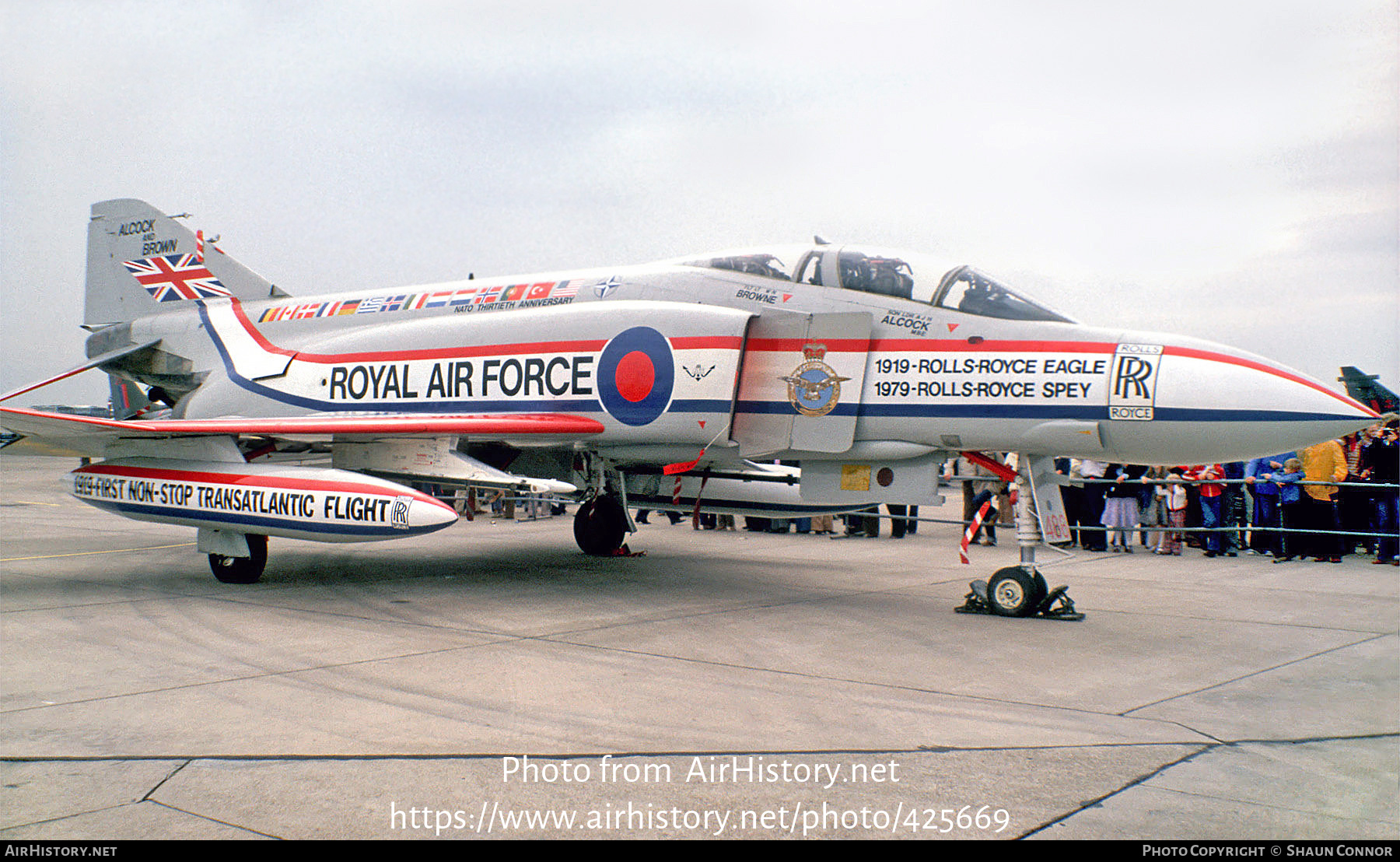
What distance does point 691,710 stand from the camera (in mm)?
4598

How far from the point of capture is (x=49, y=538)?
549 inches

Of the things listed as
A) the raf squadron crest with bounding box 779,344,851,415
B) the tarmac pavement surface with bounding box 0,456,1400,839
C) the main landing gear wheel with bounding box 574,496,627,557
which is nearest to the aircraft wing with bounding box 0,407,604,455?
the tarmac pavement surface with bounding box 0,456,1400,839

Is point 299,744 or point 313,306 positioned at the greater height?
point 313,306

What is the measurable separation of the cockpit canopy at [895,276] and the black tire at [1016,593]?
1.92 m

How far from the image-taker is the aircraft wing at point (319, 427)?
27.9 feet

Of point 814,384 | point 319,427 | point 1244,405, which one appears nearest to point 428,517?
point 319,427

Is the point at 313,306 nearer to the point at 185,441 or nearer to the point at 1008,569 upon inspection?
the point at 185,441

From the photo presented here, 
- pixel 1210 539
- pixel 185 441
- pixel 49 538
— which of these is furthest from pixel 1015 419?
pixel 49 538

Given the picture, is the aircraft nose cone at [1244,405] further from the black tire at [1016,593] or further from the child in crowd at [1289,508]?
the child in crowd at [1289,508]

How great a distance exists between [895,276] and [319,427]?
207 inches

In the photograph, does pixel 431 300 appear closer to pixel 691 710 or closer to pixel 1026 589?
pixel 1026 589

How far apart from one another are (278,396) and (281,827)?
8.29m

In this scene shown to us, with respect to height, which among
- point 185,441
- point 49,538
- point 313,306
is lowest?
point 49,538

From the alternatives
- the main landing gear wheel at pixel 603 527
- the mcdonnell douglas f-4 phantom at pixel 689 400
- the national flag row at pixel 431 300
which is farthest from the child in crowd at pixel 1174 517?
the national flag row at pixel 431 300
